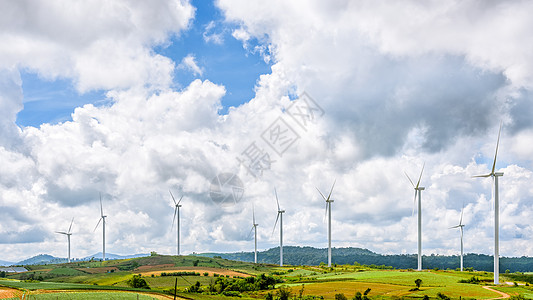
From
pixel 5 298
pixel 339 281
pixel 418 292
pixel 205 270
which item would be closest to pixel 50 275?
pixel 205 270

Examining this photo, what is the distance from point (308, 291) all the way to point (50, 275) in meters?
99.8

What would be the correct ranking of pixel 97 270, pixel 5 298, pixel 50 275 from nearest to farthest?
pixel 5 298 < pixel 50 275 < pixel 97 270

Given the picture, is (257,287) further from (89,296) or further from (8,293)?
(8,293)

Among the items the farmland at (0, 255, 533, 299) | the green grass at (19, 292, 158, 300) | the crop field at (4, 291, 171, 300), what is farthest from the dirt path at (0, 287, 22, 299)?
the green grass at (19, 292, 158, 300)

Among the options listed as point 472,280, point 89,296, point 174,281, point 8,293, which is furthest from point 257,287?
point 8,293

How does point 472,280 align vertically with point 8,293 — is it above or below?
below

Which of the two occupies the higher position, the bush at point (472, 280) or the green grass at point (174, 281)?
the bush at point (472, 280)

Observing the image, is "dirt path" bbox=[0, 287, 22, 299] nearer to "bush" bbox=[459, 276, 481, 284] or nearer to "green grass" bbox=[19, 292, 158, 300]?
"green grass" bbox=[19, 292, 158, 300]

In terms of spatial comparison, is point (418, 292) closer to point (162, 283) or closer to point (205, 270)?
point (162, 283)

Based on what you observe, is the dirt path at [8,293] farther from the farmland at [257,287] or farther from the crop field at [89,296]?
the crop field at [89,296]

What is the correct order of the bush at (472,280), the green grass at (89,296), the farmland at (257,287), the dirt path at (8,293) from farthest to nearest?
1. the bush at (472,280)
2. the farmland at (257,287)
3. the green grass at (89,296)
4. the dirt path at (8,293)

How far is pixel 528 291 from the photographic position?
112438mm

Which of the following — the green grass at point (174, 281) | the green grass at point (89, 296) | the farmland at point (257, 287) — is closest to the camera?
the green grass at point (89, 296)

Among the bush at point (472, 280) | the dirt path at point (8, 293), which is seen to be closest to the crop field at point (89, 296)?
the dirt path at point (8, 293)
